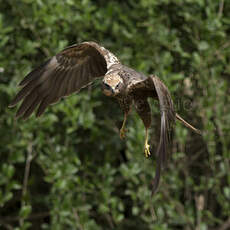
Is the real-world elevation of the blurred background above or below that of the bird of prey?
below

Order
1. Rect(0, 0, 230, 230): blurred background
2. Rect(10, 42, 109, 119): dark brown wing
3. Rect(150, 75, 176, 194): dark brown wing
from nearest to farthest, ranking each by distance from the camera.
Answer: Rect(150, 75, 176, 194): dark brown wing, Rect(10, 42, 109, 119): dark brown wing, Rect(0, 0, 230, 230): blurred background

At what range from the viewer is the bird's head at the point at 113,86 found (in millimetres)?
2488

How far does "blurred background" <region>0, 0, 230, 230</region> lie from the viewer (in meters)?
4.59

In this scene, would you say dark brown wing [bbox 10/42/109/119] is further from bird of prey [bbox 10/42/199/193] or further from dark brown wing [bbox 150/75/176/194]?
dark brown wing [bbox 150/75/176/194]

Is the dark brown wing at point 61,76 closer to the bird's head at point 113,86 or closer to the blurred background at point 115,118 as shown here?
the bird's head at point 113,86

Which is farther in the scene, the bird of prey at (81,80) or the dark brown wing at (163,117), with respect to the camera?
the bird of prey at (81,80)

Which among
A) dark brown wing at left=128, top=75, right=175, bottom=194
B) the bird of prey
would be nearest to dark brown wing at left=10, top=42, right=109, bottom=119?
the bird of prey

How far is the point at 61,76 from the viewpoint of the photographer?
359cm

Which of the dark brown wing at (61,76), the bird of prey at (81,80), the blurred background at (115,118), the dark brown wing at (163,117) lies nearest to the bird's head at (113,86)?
the bird of prey at (81,80)

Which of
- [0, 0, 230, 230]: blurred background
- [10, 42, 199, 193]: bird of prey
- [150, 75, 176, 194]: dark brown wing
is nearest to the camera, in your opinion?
[150, 75, 176, 194]: dark brown wing

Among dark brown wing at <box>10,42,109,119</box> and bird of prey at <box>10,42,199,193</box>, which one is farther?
dark brown wing at <box>10,42,109,119</box>

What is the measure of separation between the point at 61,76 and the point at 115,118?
4.79ft

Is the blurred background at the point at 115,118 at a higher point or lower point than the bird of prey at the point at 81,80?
lower

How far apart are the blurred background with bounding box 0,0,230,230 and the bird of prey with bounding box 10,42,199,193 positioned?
0.93 meters
